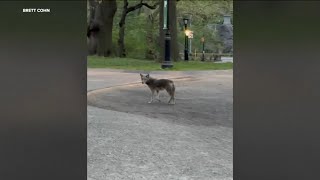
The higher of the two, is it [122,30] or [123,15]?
[123,15]

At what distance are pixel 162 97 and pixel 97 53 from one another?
2293 centimetres

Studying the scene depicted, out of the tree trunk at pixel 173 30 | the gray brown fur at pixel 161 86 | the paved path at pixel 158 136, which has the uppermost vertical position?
the tree trunk at pixel 173 30

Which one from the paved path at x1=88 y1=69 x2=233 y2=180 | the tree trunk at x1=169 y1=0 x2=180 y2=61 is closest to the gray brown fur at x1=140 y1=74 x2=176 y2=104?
the paved path at x1=88 y1=69 x2=233 y2=180

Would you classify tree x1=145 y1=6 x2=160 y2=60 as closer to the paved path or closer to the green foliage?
the green foliage

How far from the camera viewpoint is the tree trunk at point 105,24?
117 feet

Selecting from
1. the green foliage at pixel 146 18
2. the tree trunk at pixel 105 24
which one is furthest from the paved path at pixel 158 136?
the green foliage at pixel 146 18

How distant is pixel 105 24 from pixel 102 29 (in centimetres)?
42

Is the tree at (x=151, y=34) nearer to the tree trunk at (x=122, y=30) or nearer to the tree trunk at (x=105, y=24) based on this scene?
the tree trunk at (x=122, y=30)

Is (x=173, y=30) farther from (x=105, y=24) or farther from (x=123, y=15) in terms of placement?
(x=123, y=15)

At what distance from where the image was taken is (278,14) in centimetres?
200

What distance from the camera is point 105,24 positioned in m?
36.0

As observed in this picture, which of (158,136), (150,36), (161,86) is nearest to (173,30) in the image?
(150,36)

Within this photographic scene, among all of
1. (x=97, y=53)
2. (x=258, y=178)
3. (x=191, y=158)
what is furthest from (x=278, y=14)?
(x=97, y=53)

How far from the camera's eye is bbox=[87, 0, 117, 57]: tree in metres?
35.8
